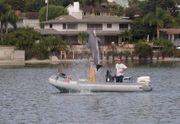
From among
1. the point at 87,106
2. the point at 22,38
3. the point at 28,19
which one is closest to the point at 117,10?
the point at 28,19

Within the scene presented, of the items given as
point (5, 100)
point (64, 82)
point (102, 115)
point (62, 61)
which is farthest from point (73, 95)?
point (62, 61)

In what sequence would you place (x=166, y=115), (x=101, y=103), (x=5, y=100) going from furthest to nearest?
1. (x=5, y=100)
2. (x=101, y=103)
3. (x=166, y=115)

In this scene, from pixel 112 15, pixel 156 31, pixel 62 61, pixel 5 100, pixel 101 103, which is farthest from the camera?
pixel 112 15

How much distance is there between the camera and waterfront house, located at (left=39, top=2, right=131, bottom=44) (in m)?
128

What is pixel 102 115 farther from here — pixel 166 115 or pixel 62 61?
pixel 62 61

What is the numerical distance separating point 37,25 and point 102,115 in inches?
4225

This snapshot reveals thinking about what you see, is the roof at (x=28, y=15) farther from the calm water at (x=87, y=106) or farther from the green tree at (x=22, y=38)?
the calm water at (x=87, y=106)

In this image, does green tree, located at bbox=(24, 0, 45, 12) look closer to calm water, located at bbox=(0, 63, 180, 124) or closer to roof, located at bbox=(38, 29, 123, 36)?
roof, located at bbox=(38, 29, 123, 36)

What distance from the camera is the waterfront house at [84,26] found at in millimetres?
128250

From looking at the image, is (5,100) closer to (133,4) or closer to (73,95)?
(73,95)

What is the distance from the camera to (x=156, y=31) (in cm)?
12962

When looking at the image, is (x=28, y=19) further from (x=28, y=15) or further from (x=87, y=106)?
(x=87, y=106)

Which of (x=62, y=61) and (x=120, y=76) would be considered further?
(x=62, y=61)

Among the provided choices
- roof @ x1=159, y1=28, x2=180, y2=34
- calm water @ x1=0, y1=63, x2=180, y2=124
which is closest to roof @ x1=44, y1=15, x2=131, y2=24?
roof @ x1=159, y1=28, x2=180, y2=34
